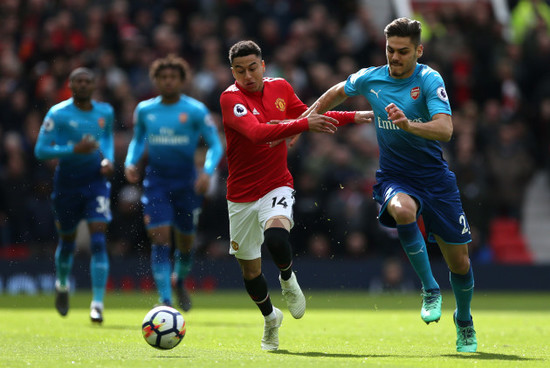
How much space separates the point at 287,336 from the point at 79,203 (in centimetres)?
372

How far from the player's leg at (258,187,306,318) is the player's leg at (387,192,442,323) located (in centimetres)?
93

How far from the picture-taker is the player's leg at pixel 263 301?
8.74 meters

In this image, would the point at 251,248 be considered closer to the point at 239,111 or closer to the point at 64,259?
the point at 239,111

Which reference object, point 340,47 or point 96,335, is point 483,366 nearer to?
point 96,335

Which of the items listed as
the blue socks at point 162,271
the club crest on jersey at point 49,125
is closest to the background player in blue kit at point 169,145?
the blue socks at point 162,271

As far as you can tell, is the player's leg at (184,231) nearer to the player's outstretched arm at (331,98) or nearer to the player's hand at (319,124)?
the player's outstretched arm at (331,98)

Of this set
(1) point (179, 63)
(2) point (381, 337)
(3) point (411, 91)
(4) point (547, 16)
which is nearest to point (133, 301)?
(1) point (179, 63)

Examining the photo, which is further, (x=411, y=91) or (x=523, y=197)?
(x=523, y=197)

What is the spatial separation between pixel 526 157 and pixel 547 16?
4574 millimetres

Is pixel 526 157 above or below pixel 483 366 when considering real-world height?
above

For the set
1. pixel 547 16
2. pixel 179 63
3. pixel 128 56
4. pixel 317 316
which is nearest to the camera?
pixel 179 63

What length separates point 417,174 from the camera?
27.7 ft

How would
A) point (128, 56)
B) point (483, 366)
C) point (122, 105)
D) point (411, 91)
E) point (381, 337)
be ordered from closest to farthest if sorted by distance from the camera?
point (483, 366) → point (411, 91) → point (381, 337) → point (122, 105) → point (128, 56)

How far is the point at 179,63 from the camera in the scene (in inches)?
494
